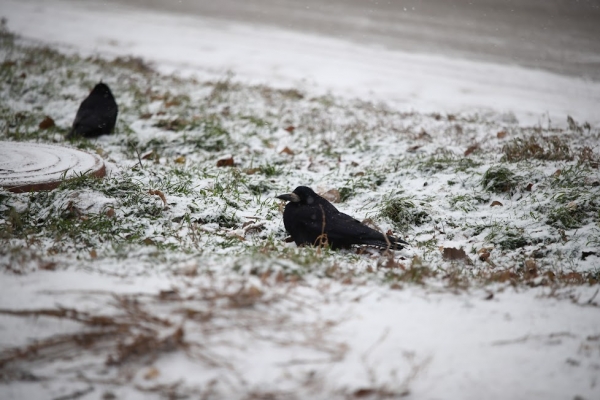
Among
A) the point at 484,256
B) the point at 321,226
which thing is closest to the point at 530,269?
the point at 484,256

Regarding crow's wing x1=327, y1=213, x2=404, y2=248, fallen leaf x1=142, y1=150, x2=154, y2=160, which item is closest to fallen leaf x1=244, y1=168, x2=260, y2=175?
fallen leaf x1=142, y1=150, x2=154, y2=160

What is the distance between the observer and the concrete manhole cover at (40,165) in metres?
4.10

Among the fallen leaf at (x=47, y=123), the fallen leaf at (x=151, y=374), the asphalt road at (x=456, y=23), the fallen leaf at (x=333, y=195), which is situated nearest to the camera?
the fallen leaf at (x=151, y=374)

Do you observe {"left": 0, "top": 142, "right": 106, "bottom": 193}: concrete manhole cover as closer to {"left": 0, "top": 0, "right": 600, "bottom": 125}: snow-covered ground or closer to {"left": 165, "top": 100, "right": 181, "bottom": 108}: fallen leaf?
{"left": 165, "top": 100, "right": 181, "bottom": 108}: fallen leaf

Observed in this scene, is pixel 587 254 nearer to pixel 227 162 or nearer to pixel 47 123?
pixel 227 162

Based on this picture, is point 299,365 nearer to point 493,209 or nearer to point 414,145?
point 493,209

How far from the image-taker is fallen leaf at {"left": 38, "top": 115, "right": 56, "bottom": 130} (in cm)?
682

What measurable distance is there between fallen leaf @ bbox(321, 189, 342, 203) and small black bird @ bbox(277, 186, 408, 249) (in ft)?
3.61

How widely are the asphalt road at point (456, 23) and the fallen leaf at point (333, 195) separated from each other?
33.1 feet

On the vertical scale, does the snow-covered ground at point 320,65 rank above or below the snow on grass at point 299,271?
above

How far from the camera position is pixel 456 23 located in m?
20.3

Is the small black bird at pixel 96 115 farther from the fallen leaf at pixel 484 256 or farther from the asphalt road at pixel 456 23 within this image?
the asphalt road at pixel 456 23

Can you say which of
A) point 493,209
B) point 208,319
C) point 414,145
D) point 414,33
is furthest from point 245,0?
point 208,319

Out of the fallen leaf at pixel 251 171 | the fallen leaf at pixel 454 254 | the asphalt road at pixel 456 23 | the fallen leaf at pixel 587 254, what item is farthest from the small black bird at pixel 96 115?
the asphalt road at pixel 456 23
